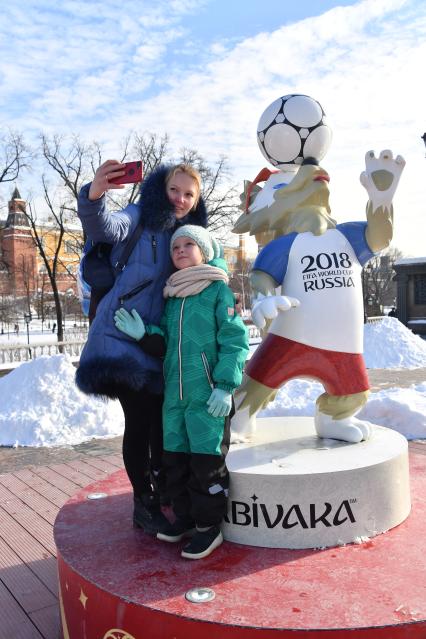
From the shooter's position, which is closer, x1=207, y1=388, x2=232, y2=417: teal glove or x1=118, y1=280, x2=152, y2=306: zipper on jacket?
x1=207, y1=388, x2=232, y2=417: teal glove

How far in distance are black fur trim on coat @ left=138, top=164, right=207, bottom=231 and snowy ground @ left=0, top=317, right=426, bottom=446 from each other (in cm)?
415

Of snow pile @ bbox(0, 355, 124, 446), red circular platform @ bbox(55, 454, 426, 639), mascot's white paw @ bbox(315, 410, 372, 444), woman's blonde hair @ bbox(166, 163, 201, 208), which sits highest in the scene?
woman's blonde hair @ bbox(166, 163, 201, 208)

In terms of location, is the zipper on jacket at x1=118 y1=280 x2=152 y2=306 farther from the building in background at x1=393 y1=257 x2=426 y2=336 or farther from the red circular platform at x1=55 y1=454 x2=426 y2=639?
the building in background at x1=393 y1=257 x2=426 y2=336

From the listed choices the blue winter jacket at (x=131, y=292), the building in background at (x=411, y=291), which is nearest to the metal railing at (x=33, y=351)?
the blue winter jacket at (x=131, y=292)

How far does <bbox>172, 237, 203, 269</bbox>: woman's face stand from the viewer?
7.77ft

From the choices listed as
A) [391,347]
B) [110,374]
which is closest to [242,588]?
[110,374]

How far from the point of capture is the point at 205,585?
2.10m

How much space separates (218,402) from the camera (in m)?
2.22

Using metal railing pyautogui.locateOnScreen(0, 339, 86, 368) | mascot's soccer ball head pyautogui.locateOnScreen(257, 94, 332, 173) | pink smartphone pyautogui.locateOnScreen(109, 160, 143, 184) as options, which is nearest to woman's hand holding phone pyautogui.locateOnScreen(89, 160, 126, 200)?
pink smartphone pyautogui.locateOnScreen(109, 160, 143, 184)

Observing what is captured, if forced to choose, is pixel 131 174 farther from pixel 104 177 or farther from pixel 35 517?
pixel 35 517

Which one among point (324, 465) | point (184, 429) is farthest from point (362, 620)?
point (184, 429)

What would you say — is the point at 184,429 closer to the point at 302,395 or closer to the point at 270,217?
the point at 270,217

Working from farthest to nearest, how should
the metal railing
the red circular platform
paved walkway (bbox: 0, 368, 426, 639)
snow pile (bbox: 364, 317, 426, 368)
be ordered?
the metal railing → snow pile (bbox: 364, 317, 426, 368) → paved walkway (bbox: 0, 368, 426, 639) → the red circular platform

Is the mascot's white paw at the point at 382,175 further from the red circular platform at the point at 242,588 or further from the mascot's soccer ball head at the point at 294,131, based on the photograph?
the red circular platform at the point at 242,588
